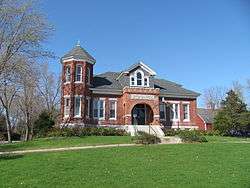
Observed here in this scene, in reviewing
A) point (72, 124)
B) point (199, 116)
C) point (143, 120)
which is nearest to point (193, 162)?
point (72, 124)

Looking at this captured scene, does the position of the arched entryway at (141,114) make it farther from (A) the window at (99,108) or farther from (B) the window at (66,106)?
(B) the window at (66,106)

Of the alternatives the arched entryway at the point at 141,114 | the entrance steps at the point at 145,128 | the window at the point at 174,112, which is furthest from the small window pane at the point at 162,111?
the entrance steps at the point at 145,128

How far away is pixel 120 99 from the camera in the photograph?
4059 cm

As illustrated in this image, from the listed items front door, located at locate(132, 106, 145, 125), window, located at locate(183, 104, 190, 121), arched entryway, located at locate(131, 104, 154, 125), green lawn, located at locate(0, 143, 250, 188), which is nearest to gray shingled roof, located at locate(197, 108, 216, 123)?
window, located at locate(183, 104, 190, 121)

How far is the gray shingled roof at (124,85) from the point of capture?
40.6 meters

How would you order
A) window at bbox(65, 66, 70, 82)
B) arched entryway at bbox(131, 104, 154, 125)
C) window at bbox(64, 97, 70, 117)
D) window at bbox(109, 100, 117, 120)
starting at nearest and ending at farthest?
window at bbox(64, 97, 70, 117) < window at bbox(65, 66, 70, 82) < window at bbox(109, 100, 117, 120) < arched entryway at bbox(131, 104, 154, 125)

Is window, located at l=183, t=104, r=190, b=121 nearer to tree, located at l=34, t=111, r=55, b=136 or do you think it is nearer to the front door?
the front door

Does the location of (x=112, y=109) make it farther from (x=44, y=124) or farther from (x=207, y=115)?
(x=207, y=115)

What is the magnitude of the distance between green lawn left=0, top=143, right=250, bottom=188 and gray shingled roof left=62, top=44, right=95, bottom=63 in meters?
19.2

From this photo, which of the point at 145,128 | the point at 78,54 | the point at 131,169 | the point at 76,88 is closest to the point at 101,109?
the point at 76,88

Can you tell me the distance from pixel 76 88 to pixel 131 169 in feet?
76.8

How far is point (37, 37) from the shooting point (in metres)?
29.3

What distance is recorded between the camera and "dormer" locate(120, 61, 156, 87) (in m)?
40.3

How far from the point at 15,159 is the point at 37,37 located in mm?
13149
